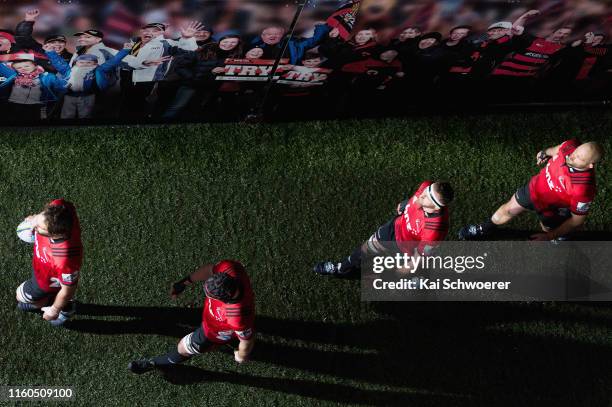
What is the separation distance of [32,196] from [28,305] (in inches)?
49.3

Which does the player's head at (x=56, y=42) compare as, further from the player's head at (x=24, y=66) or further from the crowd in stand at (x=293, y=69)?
the player's head at (x=24, y=66)

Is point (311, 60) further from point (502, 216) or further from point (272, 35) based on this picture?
point (502, 216)

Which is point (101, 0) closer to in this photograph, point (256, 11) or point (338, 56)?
point (256, 11)

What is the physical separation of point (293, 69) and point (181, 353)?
2871 mm

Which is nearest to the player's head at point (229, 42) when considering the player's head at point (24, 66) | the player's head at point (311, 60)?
the player's head at point (311, 60)

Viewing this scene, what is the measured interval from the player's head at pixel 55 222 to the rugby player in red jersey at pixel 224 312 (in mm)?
1063

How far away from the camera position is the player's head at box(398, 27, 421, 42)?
5.74 metres

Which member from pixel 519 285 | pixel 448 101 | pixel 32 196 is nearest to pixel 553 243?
pixel 519 285

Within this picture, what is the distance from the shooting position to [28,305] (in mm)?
5586

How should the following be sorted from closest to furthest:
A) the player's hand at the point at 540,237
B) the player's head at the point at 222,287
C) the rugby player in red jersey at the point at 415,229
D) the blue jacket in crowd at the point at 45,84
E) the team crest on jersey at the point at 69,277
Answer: the player's head at the point at 222,287
the team crest on jersey at the point at 69,277
the rugby player in red jersey at the point at 415,229
the blue jacket in crowd at the point at 45,84
the player's hand at the point at 540,237

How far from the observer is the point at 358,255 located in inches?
231

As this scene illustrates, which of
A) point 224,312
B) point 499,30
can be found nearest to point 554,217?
point 499,30

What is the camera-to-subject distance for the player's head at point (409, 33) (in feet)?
18.8

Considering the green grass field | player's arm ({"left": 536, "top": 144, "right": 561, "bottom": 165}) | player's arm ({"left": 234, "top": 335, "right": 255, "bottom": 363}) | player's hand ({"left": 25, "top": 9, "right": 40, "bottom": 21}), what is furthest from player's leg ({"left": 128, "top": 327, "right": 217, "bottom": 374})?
player's arm ({"left": 536, "top": 144, "right": 561, "bottom": 165})
